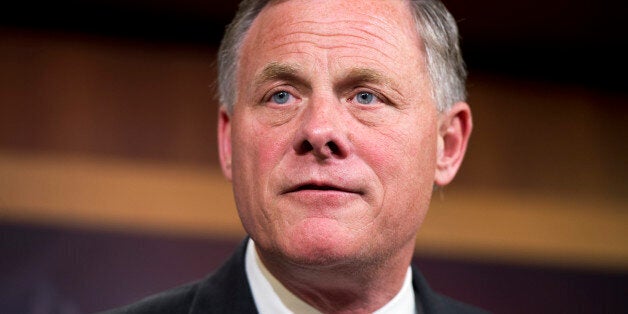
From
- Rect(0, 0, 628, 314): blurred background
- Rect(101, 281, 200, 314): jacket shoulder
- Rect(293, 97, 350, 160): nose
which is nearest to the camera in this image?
Rect(293, 97, 350, 160): nose

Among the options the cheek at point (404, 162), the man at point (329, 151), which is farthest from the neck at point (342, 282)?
the cheek at point (404, 162)

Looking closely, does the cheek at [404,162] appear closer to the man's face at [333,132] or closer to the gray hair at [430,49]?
the man's face at [333,132]

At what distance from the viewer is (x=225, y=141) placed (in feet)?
6.02

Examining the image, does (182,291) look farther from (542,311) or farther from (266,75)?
(542,311)

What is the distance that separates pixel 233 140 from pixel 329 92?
9.3 inches

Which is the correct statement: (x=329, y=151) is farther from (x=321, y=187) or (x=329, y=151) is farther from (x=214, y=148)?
(x=214, y=148)

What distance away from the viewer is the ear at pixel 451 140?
1812 millimetres

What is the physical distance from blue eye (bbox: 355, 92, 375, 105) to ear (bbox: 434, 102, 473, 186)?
23 centimetres

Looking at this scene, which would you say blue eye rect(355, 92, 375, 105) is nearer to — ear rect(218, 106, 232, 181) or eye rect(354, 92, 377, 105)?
eye rect(354, 92, 377, 105)

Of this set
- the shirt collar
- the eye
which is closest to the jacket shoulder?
the shirt collar

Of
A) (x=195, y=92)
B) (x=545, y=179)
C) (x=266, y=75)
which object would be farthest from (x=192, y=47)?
(x=266, y=75)

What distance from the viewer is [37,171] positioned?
294 cm

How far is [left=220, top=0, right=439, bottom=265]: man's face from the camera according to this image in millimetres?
1500

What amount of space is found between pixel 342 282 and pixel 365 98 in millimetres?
334
